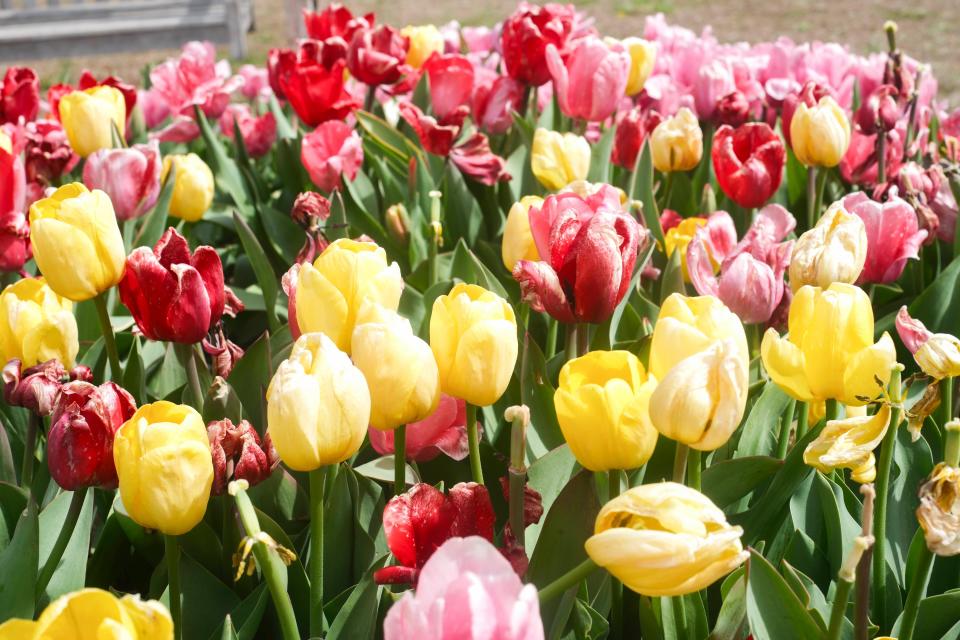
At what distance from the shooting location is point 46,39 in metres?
7.06

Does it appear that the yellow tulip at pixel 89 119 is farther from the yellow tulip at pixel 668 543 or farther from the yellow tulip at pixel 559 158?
the yellow tulip at pixel 668 543

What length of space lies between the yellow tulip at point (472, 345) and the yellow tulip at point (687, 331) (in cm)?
13

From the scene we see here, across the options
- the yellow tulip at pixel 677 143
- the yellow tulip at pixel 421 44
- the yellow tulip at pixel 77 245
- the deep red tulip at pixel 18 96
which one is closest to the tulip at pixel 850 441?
the yellow tulip at pixel 77 245

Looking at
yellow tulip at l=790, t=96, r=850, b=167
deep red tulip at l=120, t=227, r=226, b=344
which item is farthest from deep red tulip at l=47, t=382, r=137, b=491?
yellow tulip at l=790, t=96, r=850, b=167

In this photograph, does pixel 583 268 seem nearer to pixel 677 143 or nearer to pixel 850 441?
pixel 850 441

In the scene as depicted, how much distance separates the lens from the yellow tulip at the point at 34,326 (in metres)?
1.28

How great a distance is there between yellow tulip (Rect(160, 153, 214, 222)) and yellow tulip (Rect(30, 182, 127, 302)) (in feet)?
2.28

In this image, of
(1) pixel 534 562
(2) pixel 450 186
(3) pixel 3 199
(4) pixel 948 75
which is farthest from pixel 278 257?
(4) pixel 948 75

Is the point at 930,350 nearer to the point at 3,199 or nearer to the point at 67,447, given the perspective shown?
the point at 67,447

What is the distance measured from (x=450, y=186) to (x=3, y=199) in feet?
2.52

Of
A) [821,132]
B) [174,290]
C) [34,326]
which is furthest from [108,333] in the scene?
[821,132]

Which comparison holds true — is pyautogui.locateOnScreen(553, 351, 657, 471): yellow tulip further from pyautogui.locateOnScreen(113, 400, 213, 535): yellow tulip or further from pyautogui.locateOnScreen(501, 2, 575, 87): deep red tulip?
pyautogui.locateOnScreen(501, 2, 575, 87): deep red tulip

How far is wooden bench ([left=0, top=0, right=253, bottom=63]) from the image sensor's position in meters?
7.07

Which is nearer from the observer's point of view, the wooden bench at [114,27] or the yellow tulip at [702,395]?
the yellow tulip at [702,395]
